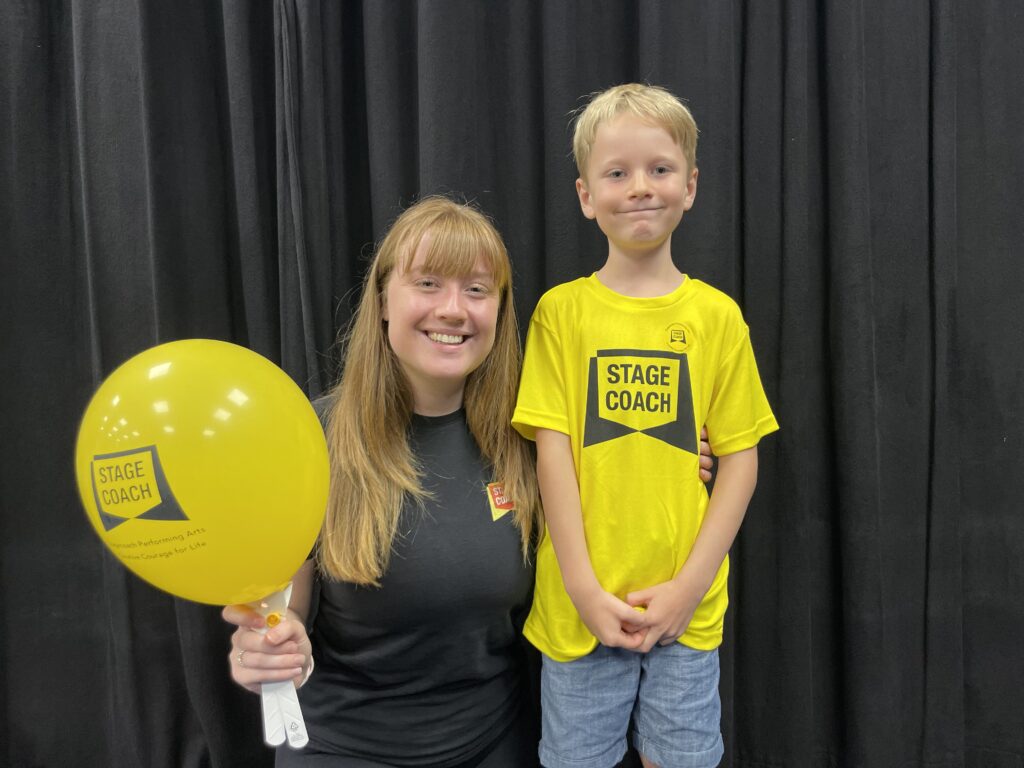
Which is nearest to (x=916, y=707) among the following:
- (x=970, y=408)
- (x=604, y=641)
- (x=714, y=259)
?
(x=970, y=408)

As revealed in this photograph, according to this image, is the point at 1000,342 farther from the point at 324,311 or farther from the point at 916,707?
the point at 324,311

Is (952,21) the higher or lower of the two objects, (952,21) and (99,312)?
the higher

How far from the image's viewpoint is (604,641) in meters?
0.95

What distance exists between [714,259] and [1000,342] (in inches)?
27.2

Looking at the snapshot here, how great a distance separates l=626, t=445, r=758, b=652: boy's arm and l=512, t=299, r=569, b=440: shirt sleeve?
28cm

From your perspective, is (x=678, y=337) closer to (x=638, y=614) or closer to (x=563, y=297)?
(x=563, y=297)

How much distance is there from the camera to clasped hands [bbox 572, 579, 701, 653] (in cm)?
95

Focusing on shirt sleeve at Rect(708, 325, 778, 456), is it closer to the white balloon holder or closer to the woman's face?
the woman's face

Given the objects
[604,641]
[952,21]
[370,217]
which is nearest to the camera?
[604,641]

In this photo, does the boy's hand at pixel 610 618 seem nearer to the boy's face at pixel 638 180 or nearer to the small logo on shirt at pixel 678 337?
the small logo on shirt at pixel 678 337

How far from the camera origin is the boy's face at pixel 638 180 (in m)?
0.93

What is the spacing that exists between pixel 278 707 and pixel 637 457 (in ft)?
2.00

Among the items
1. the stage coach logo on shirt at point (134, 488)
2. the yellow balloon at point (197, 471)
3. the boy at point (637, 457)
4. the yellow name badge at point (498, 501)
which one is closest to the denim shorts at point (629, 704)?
the boy at point (637, 457)

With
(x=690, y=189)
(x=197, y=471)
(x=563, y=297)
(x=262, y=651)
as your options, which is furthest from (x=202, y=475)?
(x=690, y=189)
